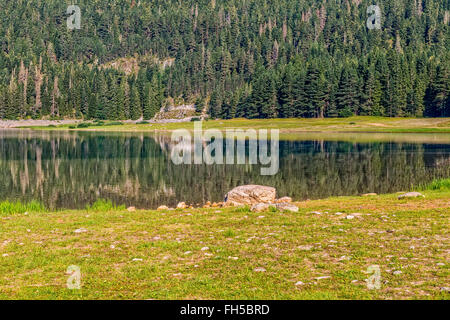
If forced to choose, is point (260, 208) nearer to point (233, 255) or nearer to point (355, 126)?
point (233, 255)

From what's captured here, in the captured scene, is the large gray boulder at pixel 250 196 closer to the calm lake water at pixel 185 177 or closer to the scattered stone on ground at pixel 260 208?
the scattered stone on ground at pixel 260 208

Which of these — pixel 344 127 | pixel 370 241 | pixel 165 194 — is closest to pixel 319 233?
pixel 370 241

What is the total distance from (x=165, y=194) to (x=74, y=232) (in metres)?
18.4

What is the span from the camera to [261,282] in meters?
11.1

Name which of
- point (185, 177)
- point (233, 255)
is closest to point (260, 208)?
point (233, 255)

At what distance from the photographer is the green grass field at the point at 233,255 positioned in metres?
10.7

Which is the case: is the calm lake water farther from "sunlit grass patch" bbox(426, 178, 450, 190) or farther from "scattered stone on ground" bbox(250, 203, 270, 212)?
"scattered stone on ground" bbox(250, 203, 270, 212)

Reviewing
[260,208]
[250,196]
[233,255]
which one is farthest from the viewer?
[250,196]

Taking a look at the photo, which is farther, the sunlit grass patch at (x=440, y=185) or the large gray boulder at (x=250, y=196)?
the sunlit grass patch at (x=440, y=185)

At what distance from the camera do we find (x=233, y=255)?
1388 centimetres

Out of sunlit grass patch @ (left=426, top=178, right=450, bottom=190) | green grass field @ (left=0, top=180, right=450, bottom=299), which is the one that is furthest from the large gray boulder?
sunlit grass patch @ (left=426, top=178, right=450, bottom=190)

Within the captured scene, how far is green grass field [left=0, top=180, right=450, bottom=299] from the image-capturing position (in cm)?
1068

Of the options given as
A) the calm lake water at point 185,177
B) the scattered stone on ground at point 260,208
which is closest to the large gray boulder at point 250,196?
the scattered stone on ground at point 260,208
